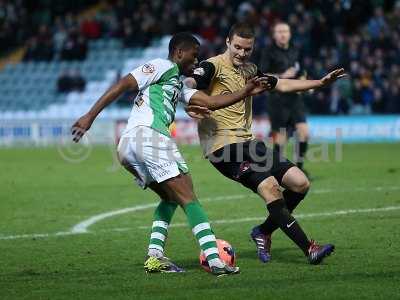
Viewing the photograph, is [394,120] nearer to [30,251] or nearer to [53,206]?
[53,206]

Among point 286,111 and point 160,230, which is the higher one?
point 286,111

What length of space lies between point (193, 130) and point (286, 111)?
1121cm

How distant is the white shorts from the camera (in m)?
8.26

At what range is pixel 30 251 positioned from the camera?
9836 mm

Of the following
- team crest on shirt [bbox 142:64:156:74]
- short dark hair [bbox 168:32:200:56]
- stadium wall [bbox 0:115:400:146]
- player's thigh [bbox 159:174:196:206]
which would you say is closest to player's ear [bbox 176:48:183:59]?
short dark hair [bbox 168:32:200:56]

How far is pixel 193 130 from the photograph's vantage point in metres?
27.6

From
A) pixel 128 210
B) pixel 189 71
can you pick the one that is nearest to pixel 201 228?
pixel 189 71

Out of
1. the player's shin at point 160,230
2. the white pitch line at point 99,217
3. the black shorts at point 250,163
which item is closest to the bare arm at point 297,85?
the black shorts at point 250,163

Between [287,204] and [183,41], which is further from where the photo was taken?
[287,204]

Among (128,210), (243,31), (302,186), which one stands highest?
(243,31)

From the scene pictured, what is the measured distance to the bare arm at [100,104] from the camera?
309 inches

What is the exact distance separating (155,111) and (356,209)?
5.07 meters

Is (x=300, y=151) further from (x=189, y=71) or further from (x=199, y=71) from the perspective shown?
(x=189, y=71)

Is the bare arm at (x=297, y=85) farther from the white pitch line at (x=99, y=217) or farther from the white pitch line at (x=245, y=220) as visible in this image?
the white pitch line at (x=99, y=217)
